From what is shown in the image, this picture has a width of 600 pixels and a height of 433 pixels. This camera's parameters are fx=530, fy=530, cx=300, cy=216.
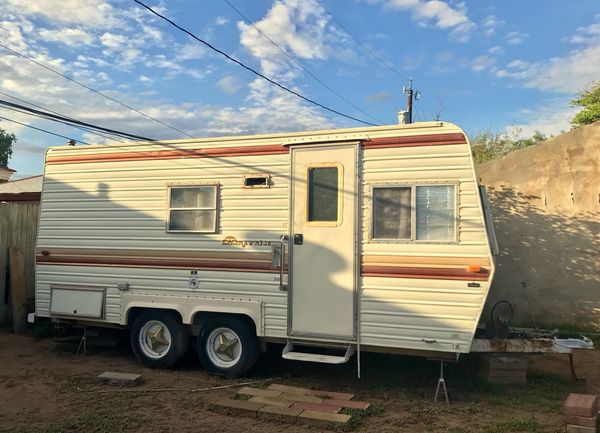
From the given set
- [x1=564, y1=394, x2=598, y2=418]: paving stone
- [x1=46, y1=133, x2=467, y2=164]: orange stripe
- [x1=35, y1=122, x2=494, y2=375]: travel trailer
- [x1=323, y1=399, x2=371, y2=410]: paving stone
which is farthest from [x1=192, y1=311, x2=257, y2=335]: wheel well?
[x1=564, y1=394, x2=598, y2=418]: paving stone

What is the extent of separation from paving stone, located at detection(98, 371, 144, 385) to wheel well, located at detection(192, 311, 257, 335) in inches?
38.2

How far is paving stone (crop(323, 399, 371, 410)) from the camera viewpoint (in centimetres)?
559

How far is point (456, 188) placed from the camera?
A: 19.2 ft

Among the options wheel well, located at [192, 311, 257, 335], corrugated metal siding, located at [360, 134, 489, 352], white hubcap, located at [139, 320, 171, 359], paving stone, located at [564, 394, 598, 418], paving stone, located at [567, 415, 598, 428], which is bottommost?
paving stone, located at [567, 415, 598, 428]

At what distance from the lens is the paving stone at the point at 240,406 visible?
18.1 feet

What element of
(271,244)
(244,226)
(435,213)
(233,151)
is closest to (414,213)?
(435,213)

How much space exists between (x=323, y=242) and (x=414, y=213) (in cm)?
113

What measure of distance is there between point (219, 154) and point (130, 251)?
6.14 feet

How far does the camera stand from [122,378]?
21.6 ft

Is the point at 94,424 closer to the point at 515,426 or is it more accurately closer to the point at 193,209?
the point at 193,209

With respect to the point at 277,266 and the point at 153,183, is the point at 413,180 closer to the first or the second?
the point at 277,266

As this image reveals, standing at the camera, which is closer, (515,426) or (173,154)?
(515,426)

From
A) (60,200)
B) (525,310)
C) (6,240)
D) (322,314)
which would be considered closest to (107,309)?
(60,200)

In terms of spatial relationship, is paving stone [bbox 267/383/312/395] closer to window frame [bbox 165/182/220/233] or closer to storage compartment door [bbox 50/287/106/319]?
window frame [bbox 165/182/220/233]
